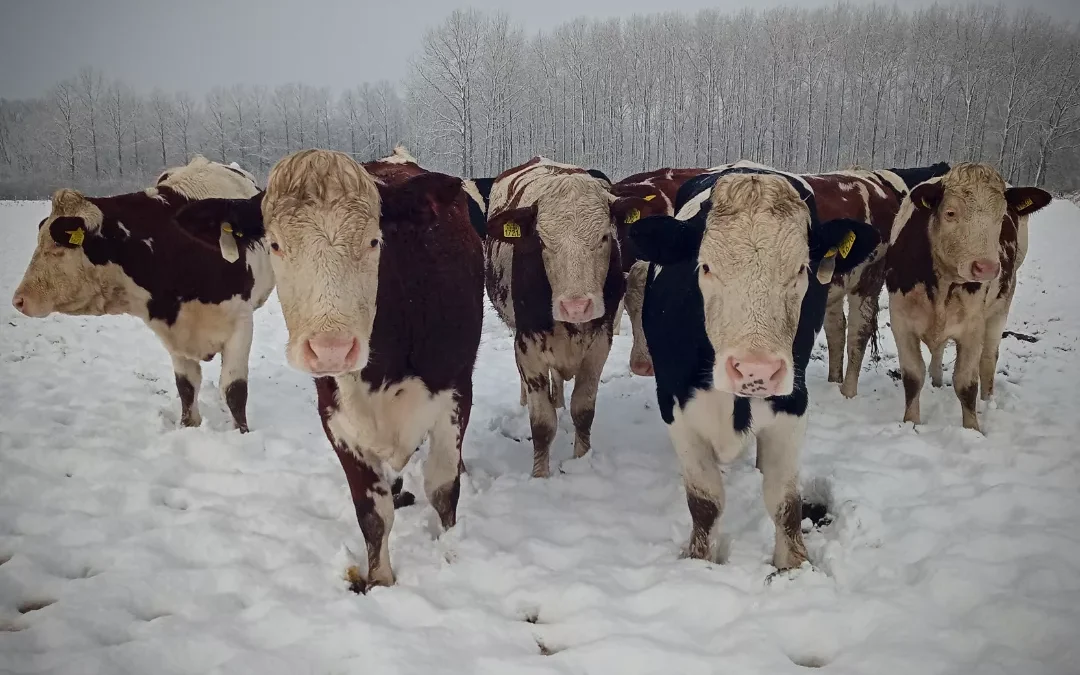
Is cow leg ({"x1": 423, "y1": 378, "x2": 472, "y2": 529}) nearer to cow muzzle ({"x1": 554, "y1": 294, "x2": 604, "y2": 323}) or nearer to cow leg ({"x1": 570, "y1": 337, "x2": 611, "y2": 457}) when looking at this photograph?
cow muzzle ({"x1": 554, "y1": 294, "x2": 604, "y2": 323})

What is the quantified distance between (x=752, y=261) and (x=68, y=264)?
495 centimetres

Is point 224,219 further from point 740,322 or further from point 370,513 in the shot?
point 740,322

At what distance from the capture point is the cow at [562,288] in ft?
12.2

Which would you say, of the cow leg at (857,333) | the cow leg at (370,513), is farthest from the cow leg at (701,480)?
the cow leg at (857,333)

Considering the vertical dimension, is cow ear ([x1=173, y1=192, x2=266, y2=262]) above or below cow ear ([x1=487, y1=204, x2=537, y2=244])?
above

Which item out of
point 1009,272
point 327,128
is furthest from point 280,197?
point 327,128

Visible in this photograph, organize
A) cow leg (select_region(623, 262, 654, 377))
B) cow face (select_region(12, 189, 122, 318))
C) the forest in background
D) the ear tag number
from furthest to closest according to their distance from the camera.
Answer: the forest in background → cow leg (select_region(623, 262, 654, 377)) → cow face (select_region(12, 189, 122, 318)) → the ear tag number

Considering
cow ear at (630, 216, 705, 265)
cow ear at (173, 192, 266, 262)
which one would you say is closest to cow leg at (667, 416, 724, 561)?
cow ear at (630, 216, 705, 265)

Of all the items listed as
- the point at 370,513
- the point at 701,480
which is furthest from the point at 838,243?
the point at 370,513

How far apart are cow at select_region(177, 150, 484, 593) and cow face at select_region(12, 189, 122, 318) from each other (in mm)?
2325

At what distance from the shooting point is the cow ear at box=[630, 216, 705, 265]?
2547 millimetres

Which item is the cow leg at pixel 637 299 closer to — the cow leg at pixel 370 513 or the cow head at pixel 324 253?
the cow leg at pixel 370 513

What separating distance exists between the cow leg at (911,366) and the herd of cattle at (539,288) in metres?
0.01

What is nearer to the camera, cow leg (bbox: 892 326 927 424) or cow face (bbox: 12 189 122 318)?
cow face (bbox: 12 189 122 318)
